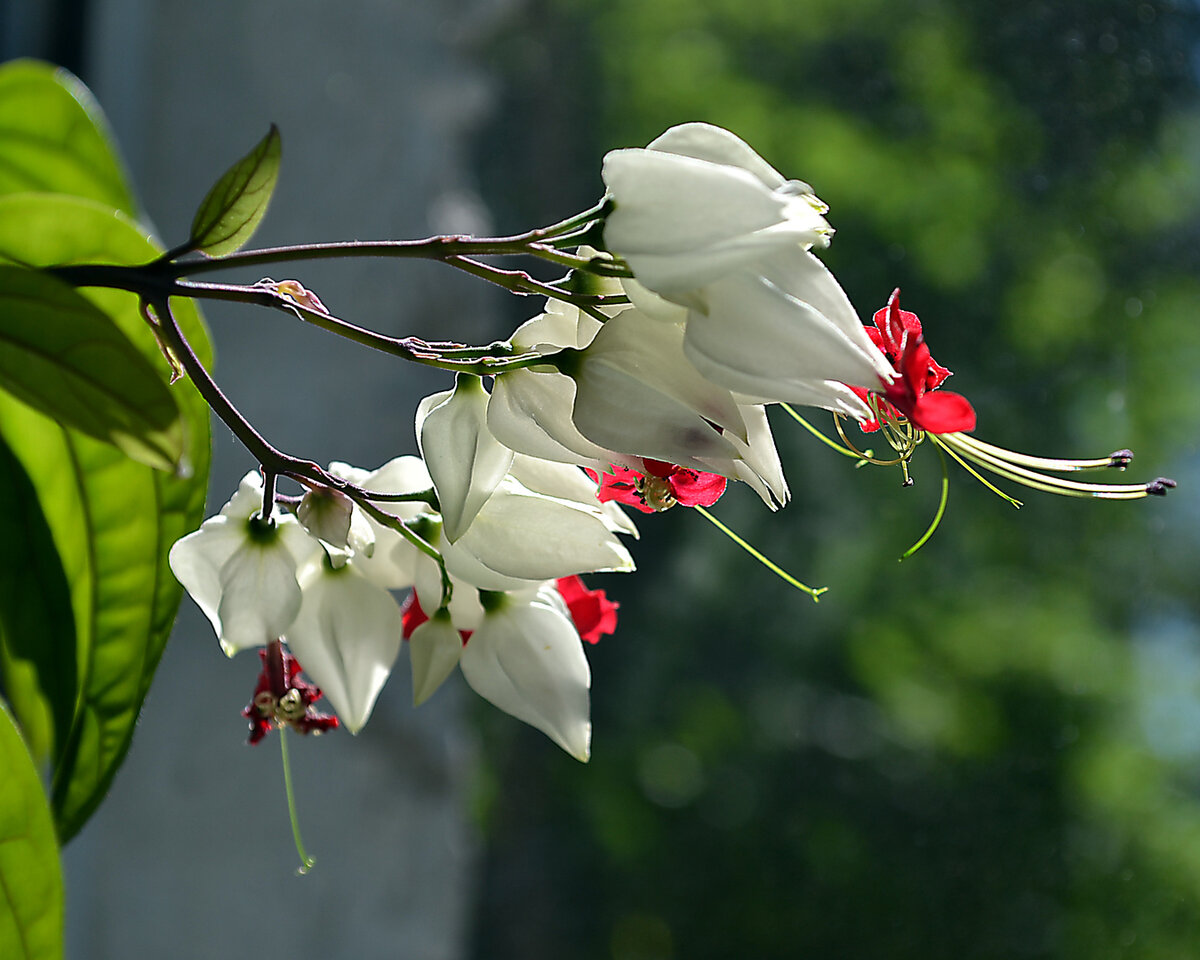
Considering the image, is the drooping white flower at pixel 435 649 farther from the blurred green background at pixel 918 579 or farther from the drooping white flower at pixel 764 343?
the blurred green background at pixel 918 579

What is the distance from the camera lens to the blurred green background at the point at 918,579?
66 centimetres

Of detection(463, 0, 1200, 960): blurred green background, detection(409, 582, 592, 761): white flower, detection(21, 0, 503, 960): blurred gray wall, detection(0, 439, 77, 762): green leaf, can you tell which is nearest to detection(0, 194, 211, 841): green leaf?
detection(0, 439, 77, 762): green leaf

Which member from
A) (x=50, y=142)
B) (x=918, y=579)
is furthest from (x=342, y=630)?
(x=918, y=579)

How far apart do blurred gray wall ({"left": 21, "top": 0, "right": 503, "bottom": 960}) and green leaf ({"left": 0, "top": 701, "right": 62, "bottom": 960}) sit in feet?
2.33

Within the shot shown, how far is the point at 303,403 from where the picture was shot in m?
1.07

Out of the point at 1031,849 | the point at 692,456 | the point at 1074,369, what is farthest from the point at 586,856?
the point at 692,456

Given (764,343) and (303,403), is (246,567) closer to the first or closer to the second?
(764,343)

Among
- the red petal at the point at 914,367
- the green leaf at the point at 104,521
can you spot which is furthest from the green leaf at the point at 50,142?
the red petal at the point at 914,367

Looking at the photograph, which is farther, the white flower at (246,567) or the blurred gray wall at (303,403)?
the blurred gray wall at (303,403)

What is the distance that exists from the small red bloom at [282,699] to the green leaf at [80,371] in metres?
0.08

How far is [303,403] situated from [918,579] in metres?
0.59

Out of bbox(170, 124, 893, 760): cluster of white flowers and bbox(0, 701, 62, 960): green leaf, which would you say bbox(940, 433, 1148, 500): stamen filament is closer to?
bbox(170, 124, 893, 760): cluster of white flowers

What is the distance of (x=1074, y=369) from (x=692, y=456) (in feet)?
2.03

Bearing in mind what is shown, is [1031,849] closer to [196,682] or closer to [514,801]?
[514,801]
